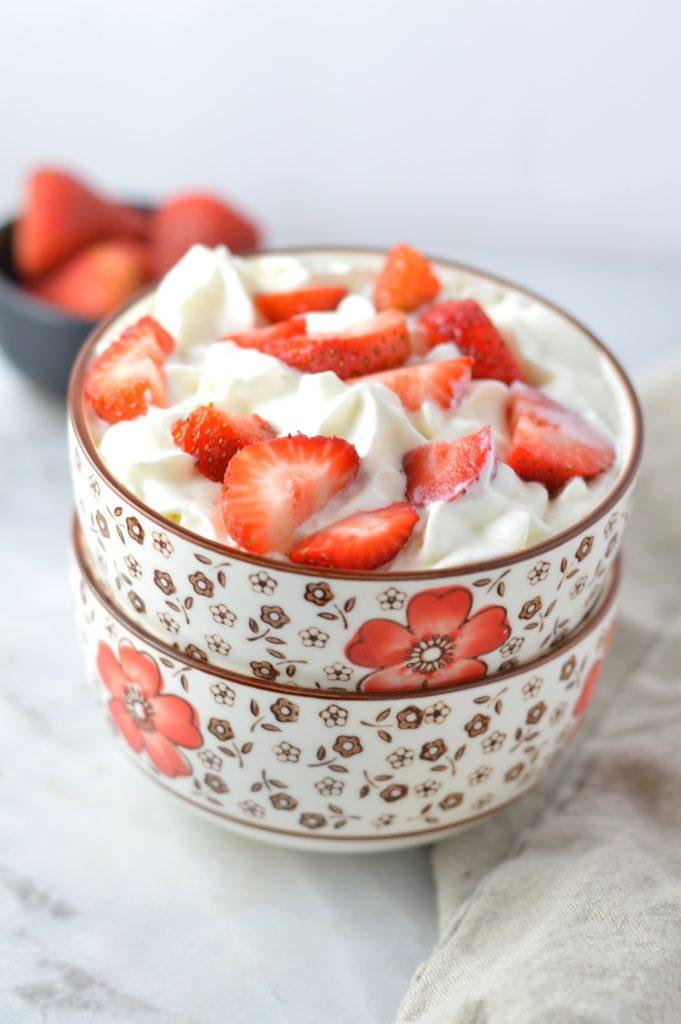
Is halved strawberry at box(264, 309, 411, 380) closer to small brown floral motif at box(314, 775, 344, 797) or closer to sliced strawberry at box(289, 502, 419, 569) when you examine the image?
sliced strawberry at box(289, 502, 419, 569)

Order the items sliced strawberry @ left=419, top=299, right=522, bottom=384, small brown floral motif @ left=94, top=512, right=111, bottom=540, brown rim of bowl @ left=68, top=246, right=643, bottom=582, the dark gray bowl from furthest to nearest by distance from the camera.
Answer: the dark gray bowl < sliced strawberry @ left=419, top=299, right=522, bottom=384 < small brown floral motif @ left=94, top=512, right=111, bottom=540 < brown rim of bowl @ left=68, top=246, right=643, bottom=582

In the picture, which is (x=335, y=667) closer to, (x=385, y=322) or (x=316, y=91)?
(x=385, y=322)

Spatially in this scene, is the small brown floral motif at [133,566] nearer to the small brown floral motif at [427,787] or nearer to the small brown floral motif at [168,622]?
the small brown floral motif at [168,622]

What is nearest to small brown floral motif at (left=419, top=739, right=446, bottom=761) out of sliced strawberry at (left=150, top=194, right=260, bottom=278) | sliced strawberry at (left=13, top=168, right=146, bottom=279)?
sliced strawberry at (left=150, top=194, right=260, bottom=278)

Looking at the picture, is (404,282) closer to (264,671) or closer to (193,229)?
(264,671)

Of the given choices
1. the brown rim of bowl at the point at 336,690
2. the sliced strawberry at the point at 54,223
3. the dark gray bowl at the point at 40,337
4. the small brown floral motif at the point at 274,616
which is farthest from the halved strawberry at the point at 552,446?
the sliced strawberry at the point at 54,223

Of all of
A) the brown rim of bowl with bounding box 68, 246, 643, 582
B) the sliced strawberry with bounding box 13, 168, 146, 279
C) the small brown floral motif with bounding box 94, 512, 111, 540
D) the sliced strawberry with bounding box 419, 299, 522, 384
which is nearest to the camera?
the brown rim of bowl with bounding box 68, 246, 643, 582

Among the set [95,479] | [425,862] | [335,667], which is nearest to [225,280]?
[95,479]
